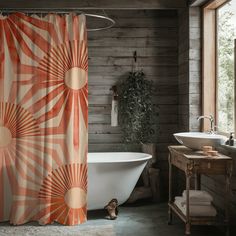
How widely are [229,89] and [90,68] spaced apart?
6.34 ft

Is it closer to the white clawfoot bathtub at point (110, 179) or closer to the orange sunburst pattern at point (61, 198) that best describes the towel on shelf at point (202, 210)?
the white clawfoot bathtub at point (110, 179)

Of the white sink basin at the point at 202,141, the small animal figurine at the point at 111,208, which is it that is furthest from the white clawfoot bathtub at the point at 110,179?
the white sink basin at the point at 202,141

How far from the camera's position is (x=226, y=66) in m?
4.11

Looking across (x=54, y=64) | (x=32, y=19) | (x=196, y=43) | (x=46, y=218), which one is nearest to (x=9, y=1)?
(x=32, y=19)

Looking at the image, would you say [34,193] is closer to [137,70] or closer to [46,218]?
[46,218]

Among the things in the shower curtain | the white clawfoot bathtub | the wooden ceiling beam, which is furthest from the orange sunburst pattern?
the wooden ceiling beam

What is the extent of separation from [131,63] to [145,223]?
217 centimetres

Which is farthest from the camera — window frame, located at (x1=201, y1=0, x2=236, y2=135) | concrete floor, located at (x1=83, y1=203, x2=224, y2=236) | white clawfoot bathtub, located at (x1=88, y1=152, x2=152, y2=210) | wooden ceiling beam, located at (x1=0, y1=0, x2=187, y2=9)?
wooden ceiling beam, located at (x1=0, y1=0, x2=187, y2=9)

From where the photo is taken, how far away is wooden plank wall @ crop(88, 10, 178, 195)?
203 inches

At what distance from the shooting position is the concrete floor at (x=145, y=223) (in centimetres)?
368

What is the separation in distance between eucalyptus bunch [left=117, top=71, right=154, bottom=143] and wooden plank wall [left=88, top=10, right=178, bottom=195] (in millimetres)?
109

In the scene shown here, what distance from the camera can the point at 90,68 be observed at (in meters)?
5.16

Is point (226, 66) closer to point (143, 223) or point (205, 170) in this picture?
point (205, 170)

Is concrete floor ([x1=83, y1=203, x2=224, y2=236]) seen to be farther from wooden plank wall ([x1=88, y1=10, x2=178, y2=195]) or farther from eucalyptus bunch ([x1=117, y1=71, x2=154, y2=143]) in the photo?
eucalyptus bunch ([x1=117, y1=71, x2=154, y2=143])
